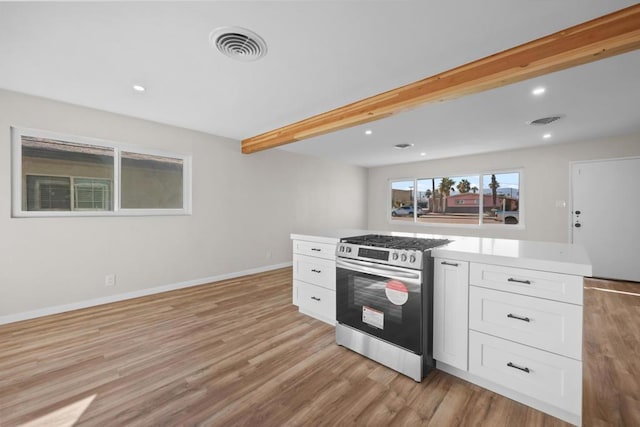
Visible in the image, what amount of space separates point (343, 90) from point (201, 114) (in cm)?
189

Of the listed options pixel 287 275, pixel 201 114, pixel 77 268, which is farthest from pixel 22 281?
pixel 287 275

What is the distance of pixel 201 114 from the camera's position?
3.46 meters

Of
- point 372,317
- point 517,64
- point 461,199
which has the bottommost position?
point 372,317

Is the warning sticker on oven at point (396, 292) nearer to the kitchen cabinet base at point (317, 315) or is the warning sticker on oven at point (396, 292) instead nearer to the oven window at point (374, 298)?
the oven window at point (374, 298)

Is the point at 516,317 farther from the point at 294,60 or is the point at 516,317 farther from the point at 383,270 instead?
the point at 294,60

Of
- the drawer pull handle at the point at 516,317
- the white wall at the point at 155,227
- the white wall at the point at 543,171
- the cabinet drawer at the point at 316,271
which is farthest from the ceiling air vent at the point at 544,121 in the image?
the white wall at the point at 155,227

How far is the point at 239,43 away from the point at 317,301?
7.83 ft

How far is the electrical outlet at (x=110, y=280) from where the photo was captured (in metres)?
3.39

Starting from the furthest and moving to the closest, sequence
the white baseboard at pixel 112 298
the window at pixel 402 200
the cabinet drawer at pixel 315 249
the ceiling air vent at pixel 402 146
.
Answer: the window at pixel 402 200 < the ceiling air vent at pixel 402 146 < the white baseboard at pixel 112 298 < the cabinet drawer at pixel 315 249

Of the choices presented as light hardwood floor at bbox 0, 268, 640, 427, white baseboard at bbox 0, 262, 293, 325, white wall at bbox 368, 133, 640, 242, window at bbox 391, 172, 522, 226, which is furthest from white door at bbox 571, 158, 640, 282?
white baseboard at bbox 0, 262, 293, 325

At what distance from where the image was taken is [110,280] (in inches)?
134

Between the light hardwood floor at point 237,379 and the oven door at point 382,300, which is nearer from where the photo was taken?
A: the light hardwood floor at point 237,379

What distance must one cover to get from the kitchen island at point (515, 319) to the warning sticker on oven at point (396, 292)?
24 centimetres

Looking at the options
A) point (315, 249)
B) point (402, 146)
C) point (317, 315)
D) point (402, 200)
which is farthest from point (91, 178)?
point (402, 200)
